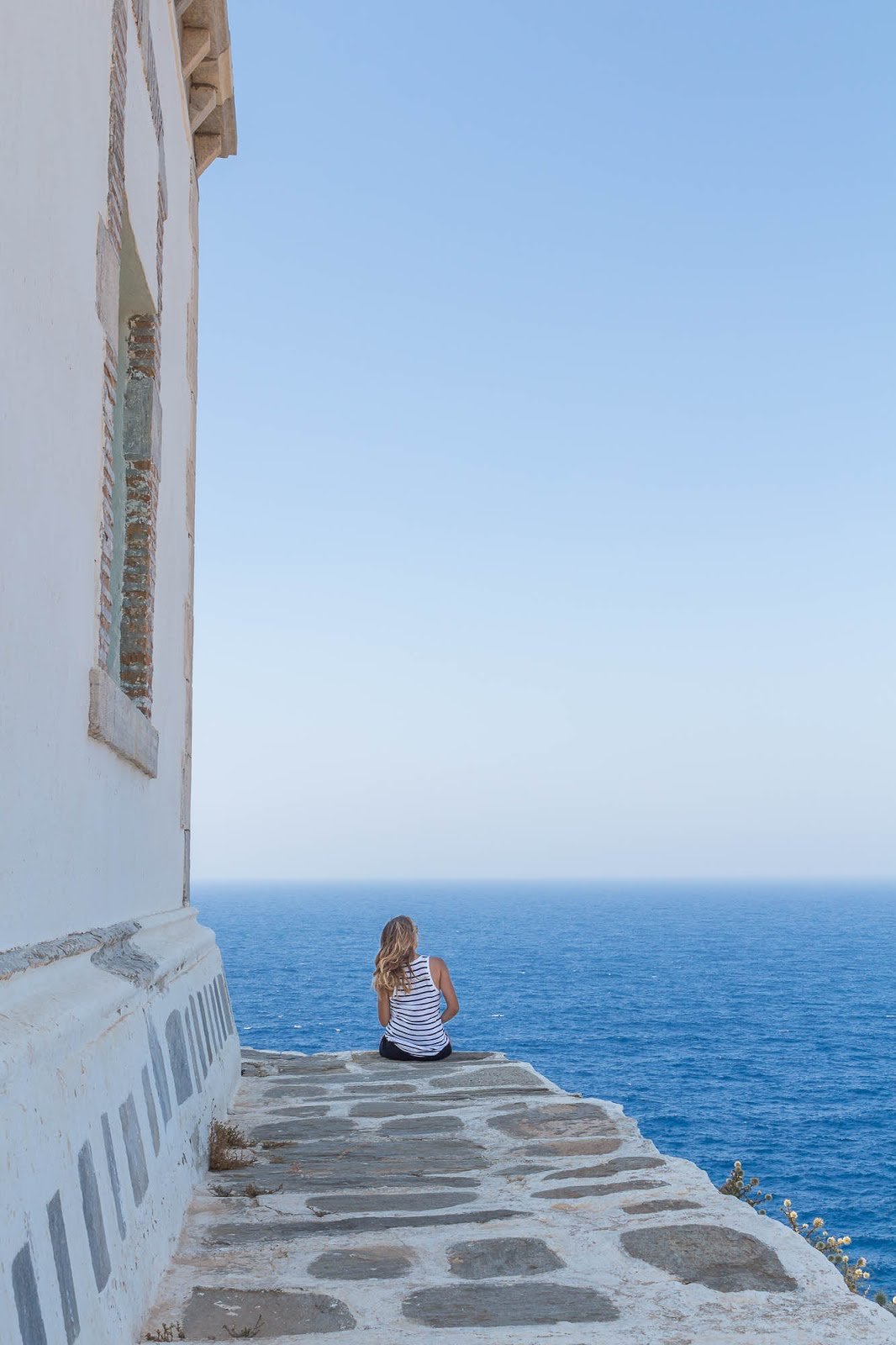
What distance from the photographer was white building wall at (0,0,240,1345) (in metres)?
2.62

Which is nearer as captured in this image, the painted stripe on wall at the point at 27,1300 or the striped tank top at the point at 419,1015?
the painted stripe on wall at the point at 27,1300

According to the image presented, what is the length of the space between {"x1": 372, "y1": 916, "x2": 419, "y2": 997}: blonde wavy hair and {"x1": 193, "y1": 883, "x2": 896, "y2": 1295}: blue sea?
83.5ft

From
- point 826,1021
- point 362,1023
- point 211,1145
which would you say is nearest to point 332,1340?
point 211,1145

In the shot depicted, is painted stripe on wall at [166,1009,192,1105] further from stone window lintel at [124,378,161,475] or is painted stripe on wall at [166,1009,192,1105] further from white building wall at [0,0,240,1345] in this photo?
stone window lintel at [124,378,161,475]

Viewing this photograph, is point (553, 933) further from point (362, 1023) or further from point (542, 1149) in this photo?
point (542, 1149)

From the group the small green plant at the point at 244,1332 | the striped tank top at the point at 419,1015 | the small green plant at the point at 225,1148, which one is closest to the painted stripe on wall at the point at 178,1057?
the small green plant at the point at 225,1148

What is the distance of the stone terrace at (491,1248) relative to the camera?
131 inches

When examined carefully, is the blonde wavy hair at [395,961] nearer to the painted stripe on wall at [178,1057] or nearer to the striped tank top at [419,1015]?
the striped tank top at [419,1015]

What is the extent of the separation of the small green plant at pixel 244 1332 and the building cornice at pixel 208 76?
6941 millimetres

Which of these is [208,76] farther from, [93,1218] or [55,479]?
[93,1218]

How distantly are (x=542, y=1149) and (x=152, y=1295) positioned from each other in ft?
7.80

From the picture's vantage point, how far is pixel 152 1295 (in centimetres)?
348

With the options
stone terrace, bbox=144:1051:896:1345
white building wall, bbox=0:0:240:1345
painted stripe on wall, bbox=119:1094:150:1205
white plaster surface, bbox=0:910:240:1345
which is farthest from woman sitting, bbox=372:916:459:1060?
painted stripe on wall, bbox=119:1094:150:1205

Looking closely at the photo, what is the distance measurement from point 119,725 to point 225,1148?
2.19 m
